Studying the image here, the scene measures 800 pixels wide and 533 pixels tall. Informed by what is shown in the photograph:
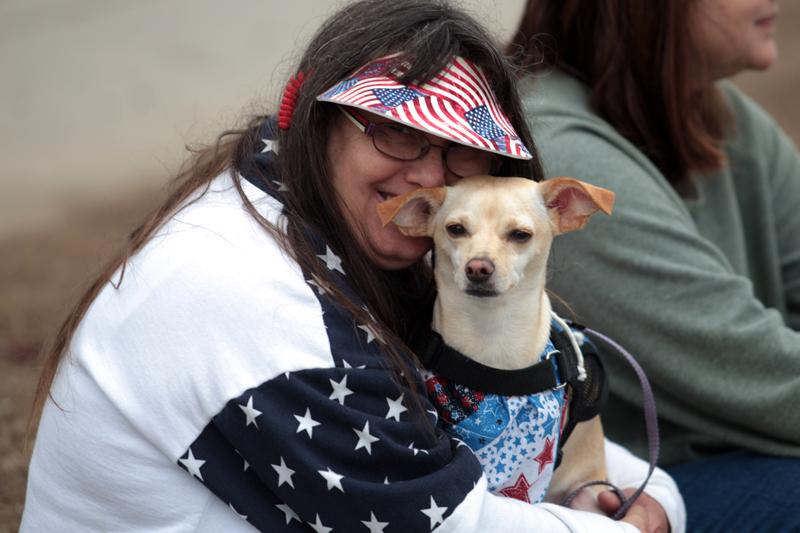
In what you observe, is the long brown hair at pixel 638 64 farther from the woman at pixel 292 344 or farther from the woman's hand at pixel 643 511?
the woman's hand at pixel 643 511

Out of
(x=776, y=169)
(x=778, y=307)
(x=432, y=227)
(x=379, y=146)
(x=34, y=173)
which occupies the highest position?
(x=379, y=146)

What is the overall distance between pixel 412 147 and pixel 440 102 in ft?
0.46

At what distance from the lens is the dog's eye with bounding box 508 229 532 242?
6.81ft

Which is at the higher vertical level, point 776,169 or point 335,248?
point 335,248

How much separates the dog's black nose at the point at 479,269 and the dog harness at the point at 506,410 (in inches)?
8.0

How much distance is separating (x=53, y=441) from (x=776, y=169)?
243cm

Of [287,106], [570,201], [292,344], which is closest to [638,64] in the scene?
[570,201]

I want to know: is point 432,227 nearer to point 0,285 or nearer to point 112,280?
point 112,280

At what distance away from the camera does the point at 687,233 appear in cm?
262

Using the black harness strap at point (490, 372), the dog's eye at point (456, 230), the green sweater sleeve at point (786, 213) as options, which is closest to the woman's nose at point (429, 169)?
the dog's eye at point (456, 230)

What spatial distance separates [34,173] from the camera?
7.30 meters

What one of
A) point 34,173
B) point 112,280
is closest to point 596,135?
point 112,280

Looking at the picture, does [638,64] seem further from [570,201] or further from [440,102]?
[440,102]

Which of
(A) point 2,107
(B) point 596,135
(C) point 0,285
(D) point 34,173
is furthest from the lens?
(A) point 2,107
